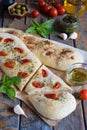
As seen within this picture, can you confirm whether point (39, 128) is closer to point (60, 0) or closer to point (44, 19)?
point (44, 19)

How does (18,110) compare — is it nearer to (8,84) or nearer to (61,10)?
(8,84)

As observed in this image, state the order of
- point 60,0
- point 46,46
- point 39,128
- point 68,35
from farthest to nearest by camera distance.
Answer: point 60,0 → point 68,35 → point 46,46 → point 39,128

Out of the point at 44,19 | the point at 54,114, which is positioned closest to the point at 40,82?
the point at 54,114

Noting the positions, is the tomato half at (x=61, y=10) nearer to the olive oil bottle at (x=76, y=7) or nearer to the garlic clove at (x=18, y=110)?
the olive oil bottle at (x=76, y=7)

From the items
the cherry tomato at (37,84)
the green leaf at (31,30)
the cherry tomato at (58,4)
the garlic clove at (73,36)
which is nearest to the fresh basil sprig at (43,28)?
the green leaf at (31,30)

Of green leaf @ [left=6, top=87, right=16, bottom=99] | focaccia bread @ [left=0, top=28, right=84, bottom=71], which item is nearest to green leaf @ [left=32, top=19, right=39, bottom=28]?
focaccia bread @ [left=0, top=28, right=84, bottom=71]

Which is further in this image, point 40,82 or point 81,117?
point 40,82
